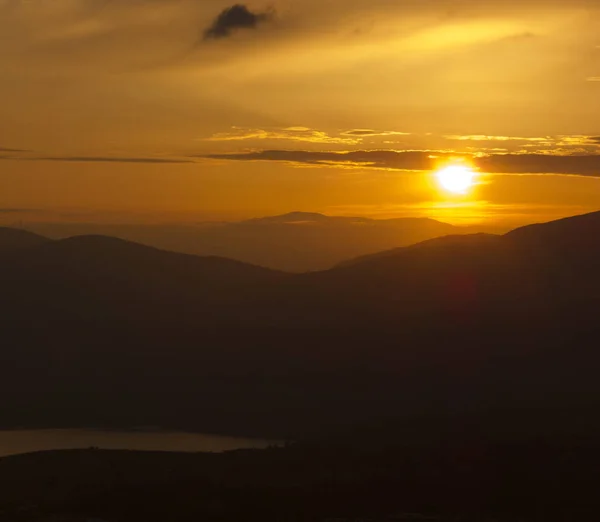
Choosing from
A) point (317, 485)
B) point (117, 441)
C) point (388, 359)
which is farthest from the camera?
point (388, 359)

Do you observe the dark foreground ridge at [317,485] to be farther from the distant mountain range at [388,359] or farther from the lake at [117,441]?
the distant mountain range at [388,359]

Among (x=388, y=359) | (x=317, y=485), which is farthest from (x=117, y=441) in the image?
(x=317, y=485)

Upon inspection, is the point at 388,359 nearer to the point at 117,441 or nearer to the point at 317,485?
the point at 117,441

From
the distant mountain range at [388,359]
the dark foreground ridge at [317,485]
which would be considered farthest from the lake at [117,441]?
the dark foreground ridge at [317,485]

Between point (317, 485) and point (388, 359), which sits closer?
point (317, 485)

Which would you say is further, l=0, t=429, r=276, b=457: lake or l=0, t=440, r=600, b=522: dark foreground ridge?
l=0, t=429, r=276, b=457: lake

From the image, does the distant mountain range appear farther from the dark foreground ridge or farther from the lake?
the dark foreground ridge

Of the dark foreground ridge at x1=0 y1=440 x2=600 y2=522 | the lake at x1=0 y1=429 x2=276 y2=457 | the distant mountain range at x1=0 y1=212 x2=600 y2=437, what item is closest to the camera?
the dark foreground ridge at x1=0 y1=440 x2=600 y2=522

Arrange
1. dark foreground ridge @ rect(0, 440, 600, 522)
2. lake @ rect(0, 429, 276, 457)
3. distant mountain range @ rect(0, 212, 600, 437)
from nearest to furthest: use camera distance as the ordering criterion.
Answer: dark foreground ridge @ rect(0, 440, 600, 522) → lake @ rect(0, 429, 276, 457) → distant mountain range @ rect(0, 212, 600, 437)

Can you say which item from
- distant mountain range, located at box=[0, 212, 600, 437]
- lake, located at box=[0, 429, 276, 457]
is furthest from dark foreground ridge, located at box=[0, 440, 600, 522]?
distant mountain range, located at box=[0, 212, 600, 437]
